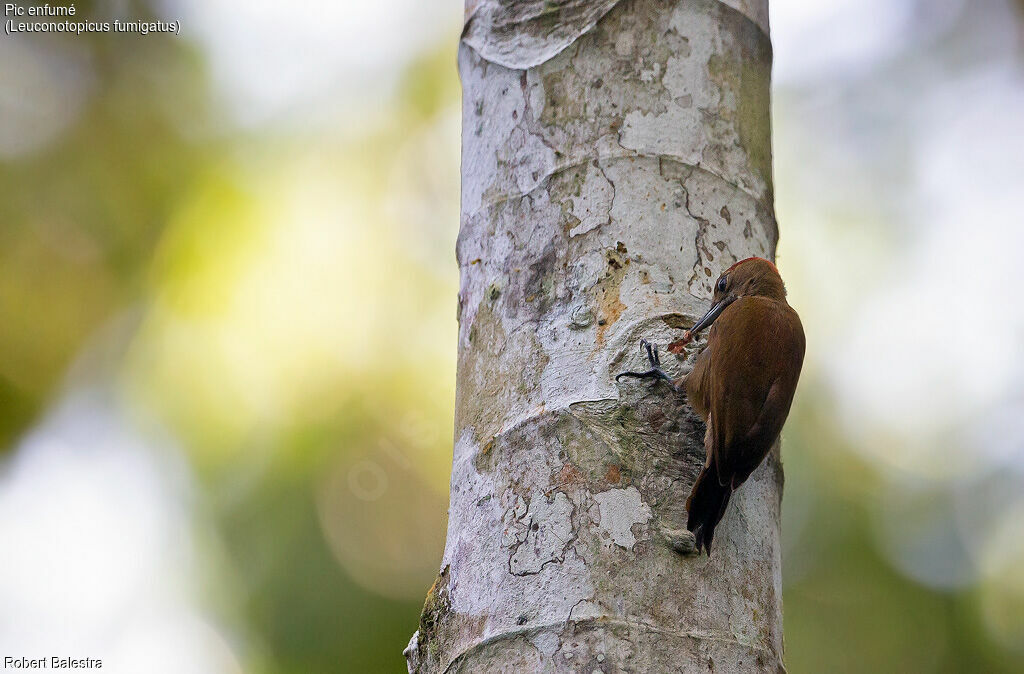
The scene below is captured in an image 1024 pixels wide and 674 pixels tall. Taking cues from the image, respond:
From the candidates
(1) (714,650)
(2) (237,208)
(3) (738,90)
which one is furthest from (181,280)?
(1) (714,650)

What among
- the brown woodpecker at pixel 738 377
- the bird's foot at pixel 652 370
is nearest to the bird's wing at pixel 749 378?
the brown woodpecker at pixel 738 377

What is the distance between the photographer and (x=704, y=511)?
1.50m

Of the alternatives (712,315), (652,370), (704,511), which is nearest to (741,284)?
(712,315)

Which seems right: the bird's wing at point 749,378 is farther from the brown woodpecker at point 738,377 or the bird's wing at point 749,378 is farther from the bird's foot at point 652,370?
the bird's foot at point 652,370

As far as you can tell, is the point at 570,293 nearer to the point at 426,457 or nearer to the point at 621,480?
the point at 621,480

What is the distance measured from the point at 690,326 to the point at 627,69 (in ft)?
1.55

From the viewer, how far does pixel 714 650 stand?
4.68ft

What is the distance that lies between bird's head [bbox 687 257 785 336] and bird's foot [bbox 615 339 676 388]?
8 cm

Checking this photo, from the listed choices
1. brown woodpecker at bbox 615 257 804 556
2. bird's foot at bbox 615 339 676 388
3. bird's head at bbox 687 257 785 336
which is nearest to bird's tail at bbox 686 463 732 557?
brown woodpecker at bbox 615 257 804 556

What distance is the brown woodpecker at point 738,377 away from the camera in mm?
1533

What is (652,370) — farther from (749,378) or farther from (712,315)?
(749,378)

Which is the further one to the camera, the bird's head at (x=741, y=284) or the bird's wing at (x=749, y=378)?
the bird's head at (x=741, y=284)

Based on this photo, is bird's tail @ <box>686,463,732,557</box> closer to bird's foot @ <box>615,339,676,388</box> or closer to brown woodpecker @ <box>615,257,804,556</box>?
brown woodpecker @ <box>615,257,804,556</box>

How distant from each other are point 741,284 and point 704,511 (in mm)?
496
